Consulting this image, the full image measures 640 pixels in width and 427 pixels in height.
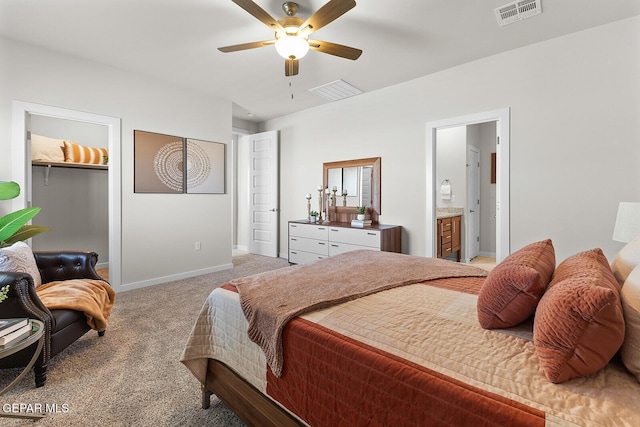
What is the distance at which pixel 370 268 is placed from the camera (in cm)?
197

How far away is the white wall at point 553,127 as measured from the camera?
271 centimetres

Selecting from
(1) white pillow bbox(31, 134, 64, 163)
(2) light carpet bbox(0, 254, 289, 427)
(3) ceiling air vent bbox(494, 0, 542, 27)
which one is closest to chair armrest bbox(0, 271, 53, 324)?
(2) light carpet bbox(0, 254, 289, 427)

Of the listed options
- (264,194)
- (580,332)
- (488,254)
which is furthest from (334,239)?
(580,332)

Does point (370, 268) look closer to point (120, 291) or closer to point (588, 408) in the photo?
point (588, 408)

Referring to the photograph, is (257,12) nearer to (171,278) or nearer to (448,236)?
(171,278)

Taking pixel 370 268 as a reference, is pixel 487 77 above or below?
above

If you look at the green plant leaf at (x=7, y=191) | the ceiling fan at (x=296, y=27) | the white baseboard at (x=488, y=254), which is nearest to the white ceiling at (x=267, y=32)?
the ceiling fan at (x=296, y=27)

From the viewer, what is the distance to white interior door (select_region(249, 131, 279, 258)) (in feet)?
19.1

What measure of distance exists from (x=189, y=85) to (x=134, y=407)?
3.88 metres

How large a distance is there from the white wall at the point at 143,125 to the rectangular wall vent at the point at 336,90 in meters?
1.54

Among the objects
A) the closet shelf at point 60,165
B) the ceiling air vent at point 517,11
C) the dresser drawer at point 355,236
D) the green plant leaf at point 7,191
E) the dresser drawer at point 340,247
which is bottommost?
the dresser drawer at point 340,247

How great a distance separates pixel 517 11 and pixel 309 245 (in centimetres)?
366

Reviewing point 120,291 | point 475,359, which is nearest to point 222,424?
point 475,359

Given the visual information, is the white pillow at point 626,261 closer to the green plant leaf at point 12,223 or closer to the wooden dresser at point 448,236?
the wooden dresser at point 448,236
